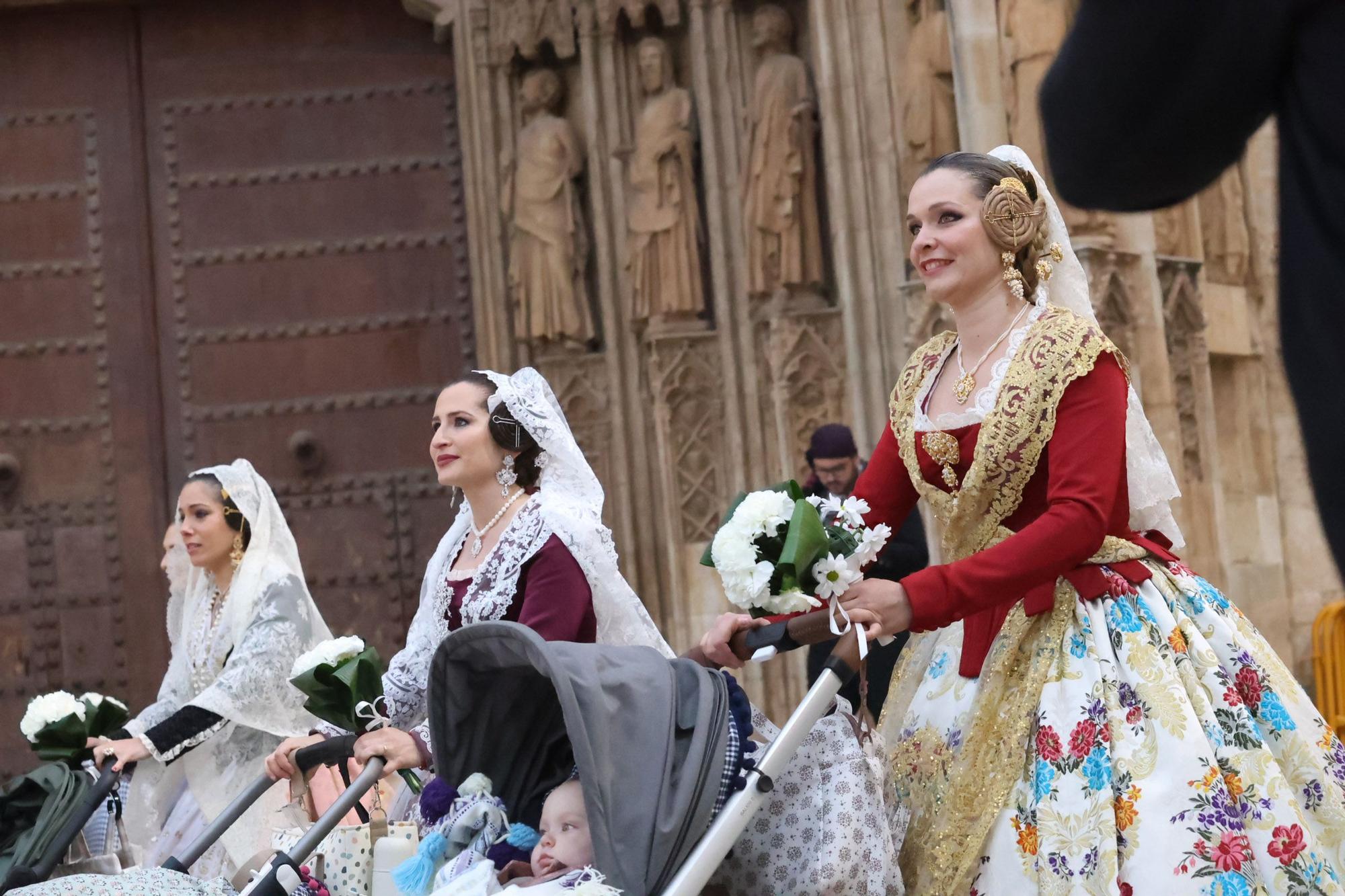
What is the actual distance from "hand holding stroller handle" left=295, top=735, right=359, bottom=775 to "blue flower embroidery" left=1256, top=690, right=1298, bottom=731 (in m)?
1.87

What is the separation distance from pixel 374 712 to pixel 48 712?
70.5 inches

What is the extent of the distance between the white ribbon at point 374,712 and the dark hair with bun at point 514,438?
648mm

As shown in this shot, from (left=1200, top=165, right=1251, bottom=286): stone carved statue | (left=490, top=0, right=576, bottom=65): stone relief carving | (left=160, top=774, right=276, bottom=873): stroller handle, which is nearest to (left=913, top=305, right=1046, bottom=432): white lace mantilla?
(left=160, top=774, right=276, bottom=873): stroller handle

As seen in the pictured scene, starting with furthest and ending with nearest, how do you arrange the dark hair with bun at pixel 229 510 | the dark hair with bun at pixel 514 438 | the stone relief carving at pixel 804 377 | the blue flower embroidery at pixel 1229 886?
1. the stone relief carving at pixel 804 377
2. the dark hair with bun at pixel 229 510
3. the dark hair with bun at pixel 514 438
4. the blue flower embroidery at pixel 1229 886

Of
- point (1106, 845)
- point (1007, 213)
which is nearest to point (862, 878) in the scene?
point (1106, 845)

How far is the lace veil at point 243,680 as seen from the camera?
562 centimetres

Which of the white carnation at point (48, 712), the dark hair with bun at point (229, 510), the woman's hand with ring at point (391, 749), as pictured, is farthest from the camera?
the dark hair with bun at point (229, 510)

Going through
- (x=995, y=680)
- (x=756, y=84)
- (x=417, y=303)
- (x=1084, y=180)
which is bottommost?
(x=995, y=680)

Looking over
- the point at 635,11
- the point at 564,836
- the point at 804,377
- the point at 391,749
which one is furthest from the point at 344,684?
the point at 635,11

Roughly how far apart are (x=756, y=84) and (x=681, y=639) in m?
2.77

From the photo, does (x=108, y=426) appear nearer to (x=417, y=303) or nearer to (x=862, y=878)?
(x=417, y=303)

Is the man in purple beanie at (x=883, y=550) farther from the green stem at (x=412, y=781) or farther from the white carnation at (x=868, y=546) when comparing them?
the white carnation at (x=868, y=546)

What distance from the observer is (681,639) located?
8.69 m

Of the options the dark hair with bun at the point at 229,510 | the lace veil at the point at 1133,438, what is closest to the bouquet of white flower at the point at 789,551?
the lace veil at the point at 1133,438
